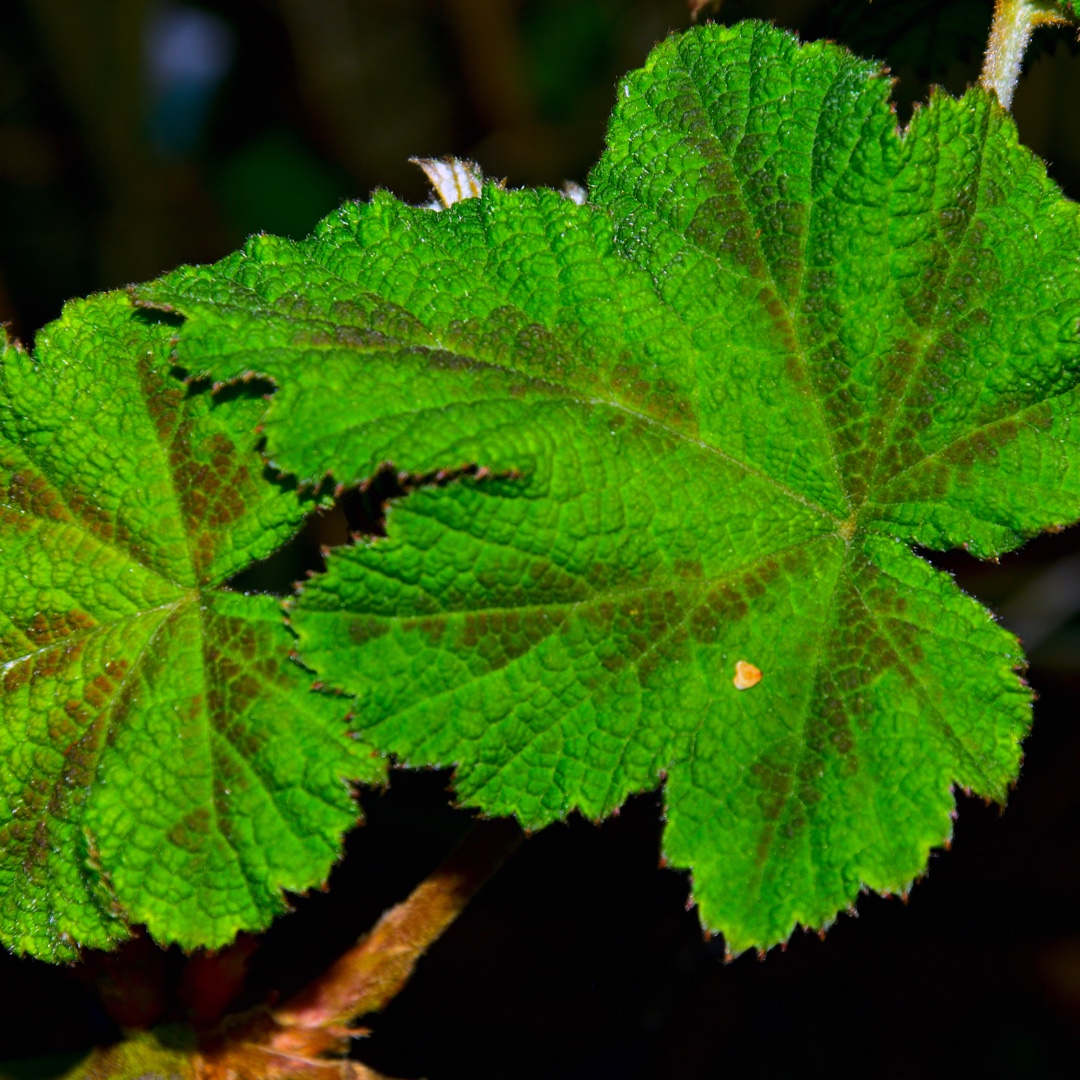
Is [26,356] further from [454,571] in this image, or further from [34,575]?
[454,571]

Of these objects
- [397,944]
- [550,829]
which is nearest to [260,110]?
[550,829]

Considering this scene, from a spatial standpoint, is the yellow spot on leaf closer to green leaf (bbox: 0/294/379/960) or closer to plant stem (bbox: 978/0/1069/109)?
green leaf (bbox: 0/294/379/960)

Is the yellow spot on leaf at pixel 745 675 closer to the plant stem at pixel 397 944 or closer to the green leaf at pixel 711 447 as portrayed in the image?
the green leaf at pixel 711 447

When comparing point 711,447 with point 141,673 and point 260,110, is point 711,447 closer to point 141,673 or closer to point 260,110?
point 141,673

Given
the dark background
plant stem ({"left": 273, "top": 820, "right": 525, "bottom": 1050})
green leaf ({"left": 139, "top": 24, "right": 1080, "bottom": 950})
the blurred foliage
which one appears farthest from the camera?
the blurred foliage

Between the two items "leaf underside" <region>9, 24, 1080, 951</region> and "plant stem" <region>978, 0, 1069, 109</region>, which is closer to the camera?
"leaf underside" <region>9, 24, 1080, 951</region>

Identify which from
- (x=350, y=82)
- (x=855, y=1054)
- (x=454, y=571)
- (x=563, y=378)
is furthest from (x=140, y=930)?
(x=350, y=82)

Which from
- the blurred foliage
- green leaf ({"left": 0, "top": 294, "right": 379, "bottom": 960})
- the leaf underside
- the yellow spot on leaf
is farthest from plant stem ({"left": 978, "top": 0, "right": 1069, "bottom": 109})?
the blurred foliage
